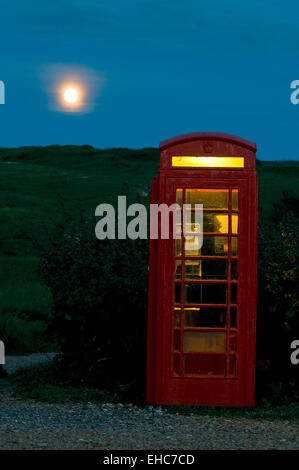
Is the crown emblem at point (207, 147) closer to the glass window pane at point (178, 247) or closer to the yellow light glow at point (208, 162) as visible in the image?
the yellow light glow at point (208, 162)

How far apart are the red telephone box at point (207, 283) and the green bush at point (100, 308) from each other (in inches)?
37.5

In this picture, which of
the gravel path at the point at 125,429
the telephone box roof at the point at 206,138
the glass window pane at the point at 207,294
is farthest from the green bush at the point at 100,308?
the telephone box roof at the point at 206,138

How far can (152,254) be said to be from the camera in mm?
8312

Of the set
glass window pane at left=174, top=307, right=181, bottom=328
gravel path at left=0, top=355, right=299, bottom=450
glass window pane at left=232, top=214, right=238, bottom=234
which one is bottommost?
gravel path at left=0, top=355, right=299, bottom=450

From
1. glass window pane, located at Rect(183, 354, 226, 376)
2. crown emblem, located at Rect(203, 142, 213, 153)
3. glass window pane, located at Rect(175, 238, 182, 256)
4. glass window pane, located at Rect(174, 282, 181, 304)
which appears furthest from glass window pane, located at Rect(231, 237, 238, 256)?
glass window pane, located at Rect(183, 354, 226, 376)

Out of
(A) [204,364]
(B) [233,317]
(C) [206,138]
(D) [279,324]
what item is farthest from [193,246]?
(D) [279,324]

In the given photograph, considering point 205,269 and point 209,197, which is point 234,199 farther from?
point 205,269

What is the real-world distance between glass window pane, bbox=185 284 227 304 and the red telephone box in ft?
0.03

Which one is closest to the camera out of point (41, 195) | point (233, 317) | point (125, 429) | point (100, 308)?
point (125, 429)

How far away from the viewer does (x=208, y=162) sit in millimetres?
8289

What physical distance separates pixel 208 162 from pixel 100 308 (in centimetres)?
231

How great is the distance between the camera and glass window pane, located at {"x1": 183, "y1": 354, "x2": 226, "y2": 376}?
8344mm

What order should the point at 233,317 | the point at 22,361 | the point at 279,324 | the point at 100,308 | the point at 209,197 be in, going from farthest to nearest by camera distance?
the point at 22,361, the point at 100,308, the point at 279,324, the point at 233,317, the point at 209,197

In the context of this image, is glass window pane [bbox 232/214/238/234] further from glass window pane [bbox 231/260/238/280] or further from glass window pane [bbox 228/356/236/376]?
glass window pane [bbox 228/356/236/376]
